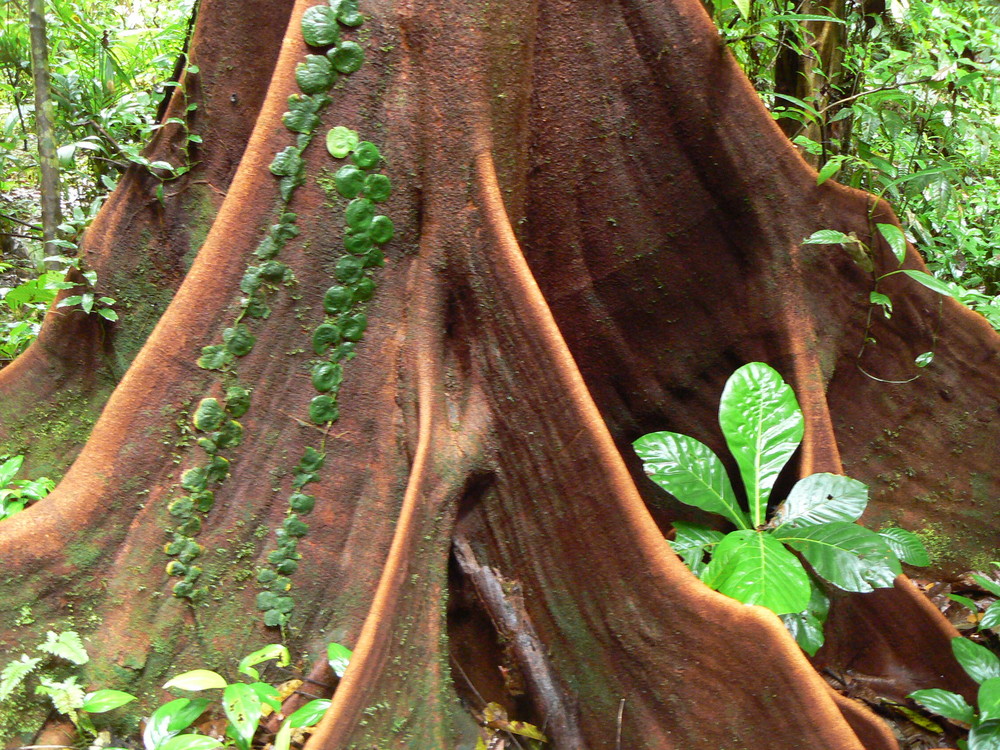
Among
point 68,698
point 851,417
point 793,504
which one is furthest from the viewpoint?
point 851,417

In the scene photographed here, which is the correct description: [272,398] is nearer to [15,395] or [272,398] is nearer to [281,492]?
[281,492]

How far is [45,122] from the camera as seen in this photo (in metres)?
3.93

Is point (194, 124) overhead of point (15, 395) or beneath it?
overhead

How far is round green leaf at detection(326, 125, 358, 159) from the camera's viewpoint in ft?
7.93

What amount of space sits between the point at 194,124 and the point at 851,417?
10.6ft

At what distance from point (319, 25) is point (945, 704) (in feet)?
10.1

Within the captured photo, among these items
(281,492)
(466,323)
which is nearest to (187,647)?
(281,492)

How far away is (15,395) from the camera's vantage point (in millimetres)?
3459

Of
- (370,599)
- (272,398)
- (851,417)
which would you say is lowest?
(851,417)

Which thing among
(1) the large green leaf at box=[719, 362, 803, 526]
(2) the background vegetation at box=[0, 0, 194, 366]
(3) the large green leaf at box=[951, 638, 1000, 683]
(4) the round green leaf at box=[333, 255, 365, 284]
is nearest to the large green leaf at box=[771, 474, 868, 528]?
(1) the large green leaf at box=[719, 362, 803, 526]

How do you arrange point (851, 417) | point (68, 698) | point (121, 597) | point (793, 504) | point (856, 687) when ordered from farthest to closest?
point (851, 417)
point (856, 687)
point (793, 504)
point (121, 597)
point (68, 698)

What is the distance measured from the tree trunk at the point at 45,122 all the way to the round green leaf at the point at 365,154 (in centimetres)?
216

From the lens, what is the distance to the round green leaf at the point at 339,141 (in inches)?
95.1

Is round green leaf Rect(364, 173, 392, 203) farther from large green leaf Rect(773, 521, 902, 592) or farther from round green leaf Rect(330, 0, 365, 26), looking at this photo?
large green leaf Rect(773, 521, 902, 592)
